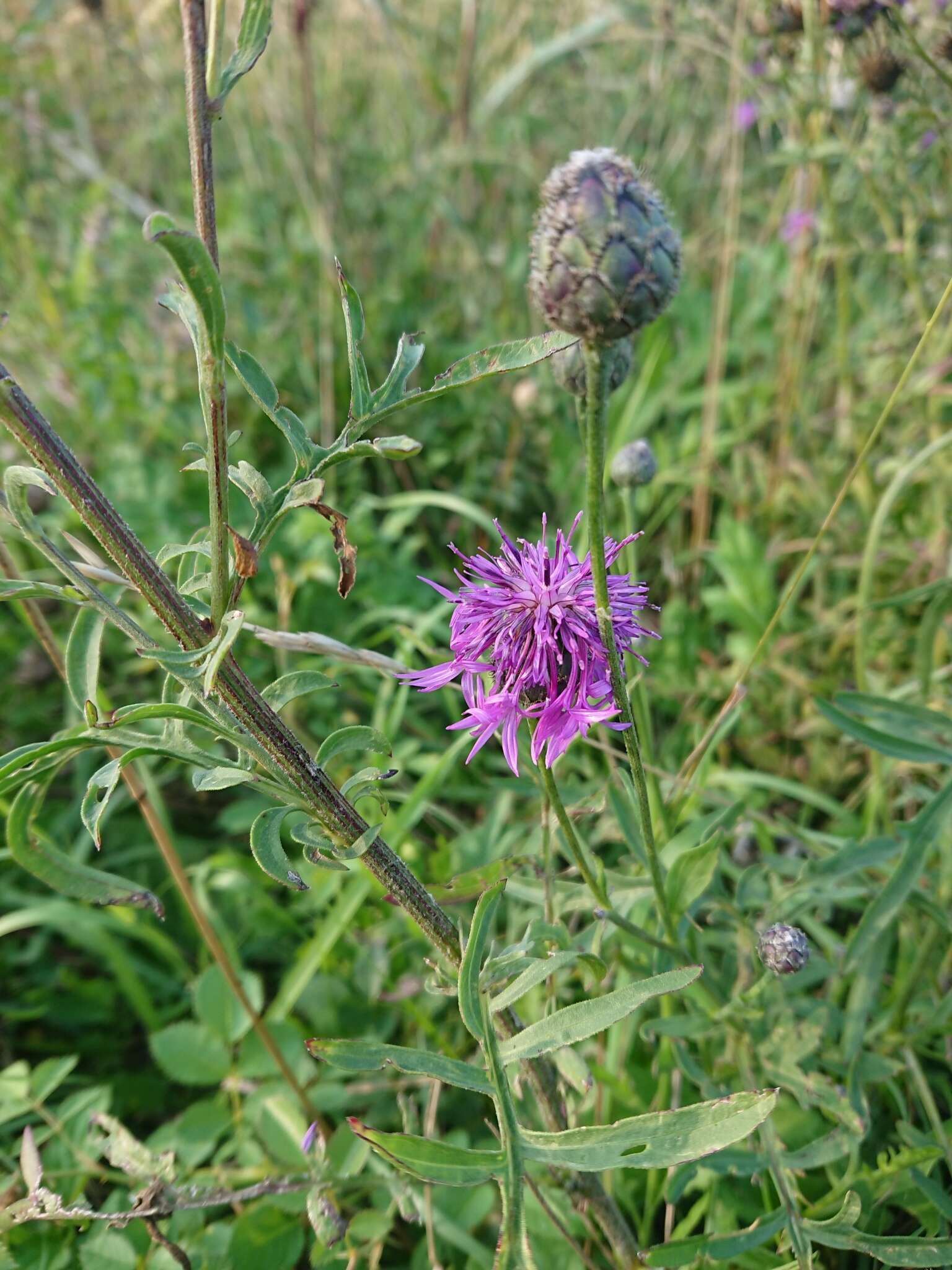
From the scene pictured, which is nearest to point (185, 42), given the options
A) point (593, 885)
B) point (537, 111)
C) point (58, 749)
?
point (58, 749)

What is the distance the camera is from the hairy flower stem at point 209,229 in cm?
69

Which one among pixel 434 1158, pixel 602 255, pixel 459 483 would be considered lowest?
pixel 459 483

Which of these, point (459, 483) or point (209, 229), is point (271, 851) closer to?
point (209, 229)

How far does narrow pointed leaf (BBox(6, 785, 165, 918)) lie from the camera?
2.74ft

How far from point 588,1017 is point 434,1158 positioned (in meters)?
0.17

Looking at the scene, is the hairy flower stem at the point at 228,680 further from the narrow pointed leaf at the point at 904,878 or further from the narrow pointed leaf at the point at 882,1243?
the narrow pointed leaf at the point at 904,878

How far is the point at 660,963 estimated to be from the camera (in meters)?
1.13

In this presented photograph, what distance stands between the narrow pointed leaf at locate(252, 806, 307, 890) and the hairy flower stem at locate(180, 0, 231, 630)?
0.59 ft

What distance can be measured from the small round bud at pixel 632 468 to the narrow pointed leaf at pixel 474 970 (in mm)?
781

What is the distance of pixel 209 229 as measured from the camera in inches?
29.1

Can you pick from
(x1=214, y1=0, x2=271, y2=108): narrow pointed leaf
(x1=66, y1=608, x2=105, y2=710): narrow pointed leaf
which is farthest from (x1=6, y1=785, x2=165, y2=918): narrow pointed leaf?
(x1=214, y1=0, x2=271, y2=108): narrow pointed leaf

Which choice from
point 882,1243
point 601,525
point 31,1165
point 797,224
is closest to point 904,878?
point 882,1243

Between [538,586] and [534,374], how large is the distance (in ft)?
6.03

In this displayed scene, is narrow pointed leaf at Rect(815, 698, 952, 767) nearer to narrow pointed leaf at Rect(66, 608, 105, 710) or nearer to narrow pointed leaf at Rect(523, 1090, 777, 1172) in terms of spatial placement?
narrow pointed leaf at Rect(523, 1090, 777, 1172)
